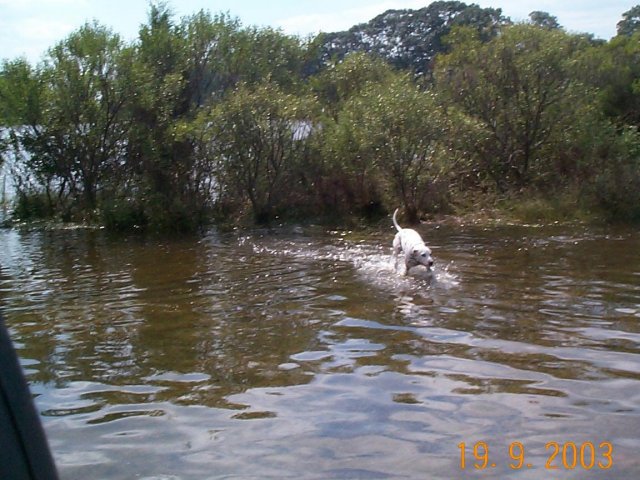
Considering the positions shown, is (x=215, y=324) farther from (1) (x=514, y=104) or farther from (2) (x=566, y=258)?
(1) (x=514, y=104)

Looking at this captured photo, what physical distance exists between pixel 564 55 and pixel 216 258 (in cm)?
1000

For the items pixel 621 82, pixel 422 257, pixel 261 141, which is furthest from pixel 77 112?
pixel 621 82

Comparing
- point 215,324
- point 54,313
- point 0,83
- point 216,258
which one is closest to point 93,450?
point 215,324

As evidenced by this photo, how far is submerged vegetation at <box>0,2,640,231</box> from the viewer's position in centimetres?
1700

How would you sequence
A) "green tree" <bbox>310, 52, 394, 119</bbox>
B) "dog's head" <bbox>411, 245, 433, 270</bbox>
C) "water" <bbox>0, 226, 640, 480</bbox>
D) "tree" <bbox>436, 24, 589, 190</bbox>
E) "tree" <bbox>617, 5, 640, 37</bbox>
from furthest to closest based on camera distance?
"tree" <bbox>617, 5, 640, 37</bbox>, "green tree" <bbox>310, 52, 394, 119</bbox>, "tree" <bbox>436, 24, 589, 190</bbox>, "dog's head" <bbox>411, 245, 433, 270</bbox>, "water" <bbox>0, 226, 640, 480</bbox>

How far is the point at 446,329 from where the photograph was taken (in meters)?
Answer: 7.38

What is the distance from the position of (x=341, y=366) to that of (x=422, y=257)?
446 centimetres

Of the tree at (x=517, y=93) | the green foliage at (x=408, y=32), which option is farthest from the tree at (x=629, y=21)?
the tree at (x=517, y=93)

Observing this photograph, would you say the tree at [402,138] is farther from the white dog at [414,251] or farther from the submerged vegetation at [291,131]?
the white dog at [414,251]

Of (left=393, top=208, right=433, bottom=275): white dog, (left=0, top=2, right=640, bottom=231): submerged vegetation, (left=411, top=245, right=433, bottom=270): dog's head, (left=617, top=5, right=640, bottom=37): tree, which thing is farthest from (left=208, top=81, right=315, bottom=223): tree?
(left=617, top=5, right=640, bottom=37): tree

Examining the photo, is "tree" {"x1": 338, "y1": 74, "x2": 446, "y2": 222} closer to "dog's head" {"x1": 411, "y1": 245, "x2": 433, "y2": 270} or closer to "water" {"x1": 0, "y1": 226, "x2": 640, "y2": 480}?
"water" {"x1": 0, "y1": 226, "x2": 640, "y2": 480}

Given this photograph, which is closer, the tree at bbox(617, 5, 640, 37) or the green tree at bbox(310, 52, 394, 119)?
the green tree at bbox(310, 52, 394, 119)

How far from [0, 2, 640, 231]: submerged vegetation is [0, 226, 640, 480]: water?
5.53 m

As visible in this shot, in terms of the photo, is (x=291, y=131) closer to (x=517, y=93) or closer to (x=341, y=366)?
(x=517, y=93)
